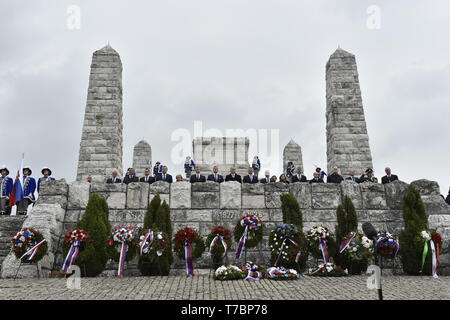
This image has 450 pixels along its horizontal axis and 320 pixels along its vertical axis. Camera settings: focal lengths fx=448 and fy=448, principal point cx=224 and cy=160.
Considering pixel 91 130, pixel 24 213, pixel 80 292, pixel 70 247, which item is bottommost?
pixel 80 292

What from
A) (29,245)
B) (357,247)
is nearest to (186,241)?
(29,245)

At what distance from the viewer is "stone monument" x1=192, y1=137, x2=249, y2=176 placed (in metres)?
20.1

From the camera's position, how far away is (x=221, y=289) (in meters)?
7.07

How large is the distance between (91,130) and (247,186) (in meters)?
8.82

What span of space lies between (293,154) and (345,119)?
6203 millimetres

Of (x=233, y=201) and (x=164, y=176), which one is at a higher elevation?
(x=164, y=176)

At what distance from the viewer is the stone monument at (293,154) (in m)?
23.6

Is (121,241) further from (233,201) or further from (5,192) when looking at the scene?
(5,192)

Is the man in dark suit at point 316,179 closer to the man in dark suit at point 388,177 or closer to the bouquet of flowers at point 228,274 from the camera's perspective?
the man in dark suit at point 388,177

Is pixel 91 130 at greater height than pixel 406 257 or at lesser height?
greater

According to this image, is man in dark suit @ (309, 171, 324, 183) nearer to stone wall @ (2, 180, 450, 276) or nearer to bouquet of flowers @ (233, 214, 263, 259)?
stone wall @ (2, 180, 450, 276)

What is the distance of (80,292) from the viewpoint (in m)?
6.75
